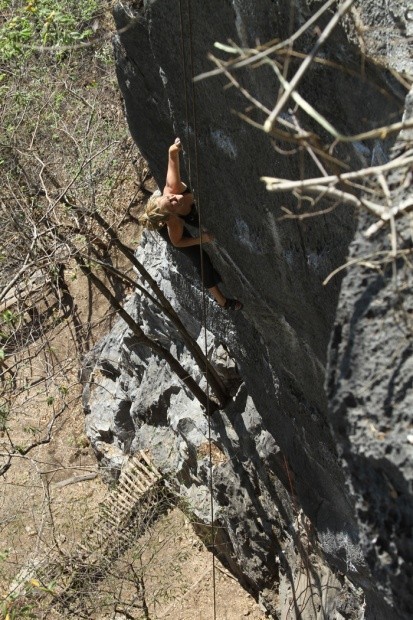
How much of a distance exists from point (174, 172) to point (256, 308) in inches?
49.0

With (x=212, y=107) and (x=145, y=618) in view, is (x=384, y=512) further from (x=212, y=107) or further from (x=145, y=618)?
(x=145, y=618)

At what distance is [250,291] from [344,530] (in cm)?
207

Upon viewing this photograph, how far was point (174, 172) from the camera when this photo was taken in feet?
21.0

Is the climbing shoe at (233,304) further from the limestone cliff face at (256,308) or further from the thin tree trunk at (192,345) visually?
the thin tree trunk at (192,345)

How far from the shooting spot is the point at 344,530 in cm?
723

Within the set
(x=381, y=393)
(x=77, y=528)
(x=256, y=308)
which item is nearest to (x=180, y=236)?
(x=256, y=308)

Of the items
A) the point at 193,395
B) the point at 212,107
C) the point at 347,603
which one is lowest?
the point at 347,603

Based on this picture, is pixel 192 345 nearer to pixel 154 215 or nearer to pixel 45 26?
pixel 154 215

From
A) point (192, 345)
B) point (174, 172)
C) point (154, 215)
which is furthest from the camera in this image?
point (192, 345)

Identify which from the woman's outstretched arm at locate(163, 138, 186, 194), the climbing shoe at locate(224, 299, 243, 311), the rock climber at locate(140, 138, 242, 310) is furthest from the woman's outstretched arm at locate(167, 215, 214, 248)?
the climbing shoe at locate(224, 299, 243, 311)

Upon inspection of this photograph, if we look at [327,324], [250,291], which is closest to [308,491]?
[250,291]

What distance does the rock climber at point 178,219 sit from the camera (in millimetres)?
6488

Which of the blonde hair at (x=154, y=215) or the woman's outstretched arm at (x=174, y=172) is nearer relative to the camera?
the woman's outstretched arm at (x=174, y=172)

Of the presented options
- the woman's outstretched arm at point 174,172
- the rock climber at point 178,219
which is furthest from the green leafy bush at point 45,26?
the woman's outstretched arm at point 174,172
